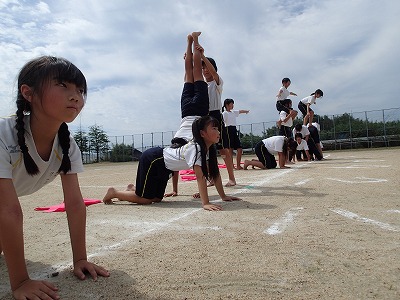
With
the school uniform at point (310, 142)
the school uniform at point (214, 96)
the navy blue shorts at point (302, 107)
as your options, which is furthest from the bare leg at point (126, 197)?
the navy blue shorts at point (302, 107)

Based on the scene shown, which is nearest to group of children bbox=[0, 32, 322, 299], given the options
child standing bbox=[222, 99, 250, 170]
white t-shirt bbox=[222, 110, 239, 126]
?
child standing bbox=[222, 99, 250, 170]

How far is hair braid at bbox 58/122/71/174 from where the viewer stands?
209 cm

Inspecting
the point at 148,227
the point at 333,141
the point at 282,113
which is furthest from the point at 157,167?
the point at 333,141

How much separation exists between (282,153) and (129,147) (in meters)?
30.6

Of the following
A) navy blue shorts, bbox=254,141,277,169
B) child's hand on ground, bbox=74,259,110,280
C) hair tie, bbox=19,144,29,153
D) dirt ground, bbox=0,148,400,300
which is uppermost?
hair tie, bbox=19,144,29,153

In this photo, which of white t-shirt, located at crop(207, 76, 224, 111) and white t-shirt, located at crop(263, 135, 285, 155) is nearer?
white t-shirt, located at crop(207, 76, 224, 111)

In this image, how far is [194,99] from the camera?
4.98 meters

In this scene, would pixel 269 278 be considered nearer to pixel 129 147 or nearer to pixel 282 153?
pixel 282 153

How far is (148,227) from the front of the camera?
3119 mm

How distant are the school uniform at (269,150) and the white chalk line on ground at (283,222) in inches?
230

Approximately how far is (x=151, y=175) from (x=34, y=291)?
2.90m

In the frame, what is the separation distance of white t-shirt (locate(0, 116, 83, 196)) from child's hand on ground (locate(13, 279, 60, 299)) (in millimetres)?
570

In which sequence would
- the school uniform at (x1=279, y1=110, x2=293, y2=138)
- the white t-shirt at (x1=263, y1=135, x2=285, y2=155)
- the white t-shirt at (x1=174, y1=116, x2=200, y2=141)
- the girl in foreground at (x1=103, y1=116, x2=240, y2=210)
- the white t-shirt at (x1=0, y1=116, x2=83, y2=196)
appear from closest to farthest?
the white t-shirt at (x1=0, y1=116, x2=83, y2=196), the girl in foreground at (x1=103, y1=116, x2=240, y2=210), the white t-shirt at (x1=174, y1=116, x2=200, y2=141), the white t-shirt at (x1=263, y1=135, x2=285, y2=155), the school uniform at (x1=279, y1=110, x2=293, y2=138)

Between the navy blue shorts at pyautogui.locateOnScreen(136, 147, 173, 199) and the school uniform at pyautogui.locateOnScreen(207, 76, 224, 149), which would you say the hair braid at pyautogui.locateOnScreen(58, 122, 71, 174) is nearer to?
the navy blue shorts at pyautogui.locateOnScreen(136, 147, 173, 199)
